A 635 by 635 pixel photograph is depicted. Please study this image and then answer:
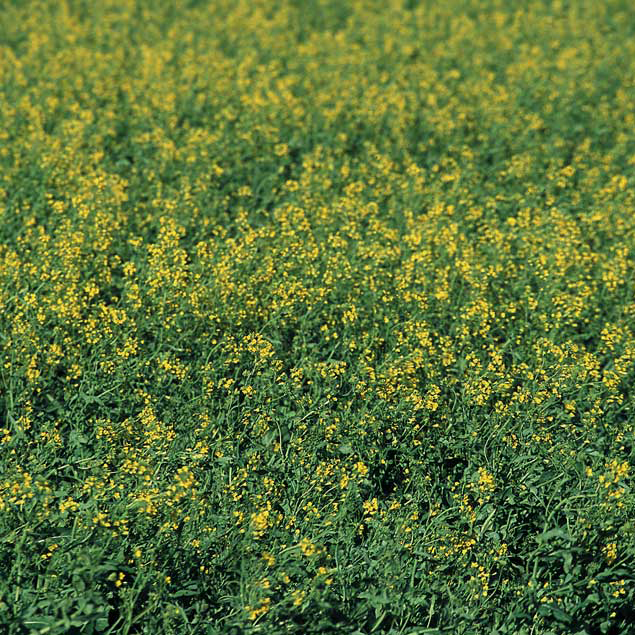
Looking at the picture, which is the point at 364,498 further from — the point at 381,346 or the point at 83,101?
the point at 83,101

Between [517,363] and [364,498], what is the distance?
2033 millimetres

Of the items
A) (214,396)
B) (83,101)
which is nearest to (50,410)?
(214,396)

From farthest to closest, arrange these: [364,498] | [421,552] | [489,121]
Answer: [489,121] < [364,498] < [421,552]

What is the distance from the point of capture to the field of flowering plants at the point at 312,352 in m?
4.82

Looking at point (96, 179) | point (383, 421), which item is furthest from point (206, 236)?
point (383, 421)

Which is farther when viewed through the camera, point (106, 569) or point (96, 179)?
point (96, 179)

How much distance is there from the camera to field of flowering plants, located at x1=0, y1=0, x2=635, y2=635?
482 centimetres

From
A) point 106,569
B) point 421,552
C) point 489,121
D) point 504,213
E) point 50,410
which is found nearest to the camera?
point 106,569

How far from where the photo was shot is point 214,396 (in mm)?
6195

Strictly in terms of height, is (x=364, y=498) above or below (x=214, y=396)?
below

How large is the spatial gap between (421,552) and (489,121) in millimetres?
7477

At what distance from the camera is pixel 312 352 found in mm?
6730

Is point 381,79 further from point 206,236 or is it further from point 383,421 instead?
point 383,421

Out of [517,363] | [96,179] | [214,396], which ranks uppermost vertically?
[96,179]
